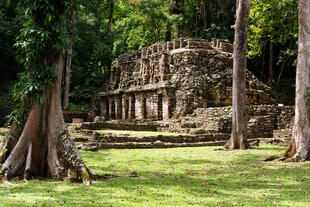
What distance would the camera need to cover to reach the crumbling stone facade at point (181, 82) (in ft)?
→ 91.5

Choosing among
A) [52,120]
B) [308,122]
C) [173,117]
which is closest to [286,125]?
[173,117]

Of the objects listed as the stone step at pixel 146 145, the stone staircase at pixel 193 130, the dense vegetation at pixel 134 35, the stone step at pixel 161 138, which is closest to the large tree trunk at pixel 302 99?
the stone step at pixel 146 145

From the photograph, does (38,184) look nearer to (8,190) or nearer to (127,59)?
(8,190)

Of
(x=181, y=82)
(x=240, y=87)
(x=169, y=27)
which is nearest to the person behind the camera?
(x=240, y=87)

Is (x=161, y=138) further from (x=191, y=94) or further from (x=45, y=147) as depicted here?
(x=45, y=147)

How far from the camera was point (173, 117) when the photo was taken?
28.5 metres

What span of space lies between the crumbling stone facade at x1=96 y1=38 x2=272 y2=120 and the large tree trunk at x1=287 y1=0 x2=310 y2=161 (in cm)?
1567

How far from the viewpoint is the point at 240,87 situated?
1641 cm

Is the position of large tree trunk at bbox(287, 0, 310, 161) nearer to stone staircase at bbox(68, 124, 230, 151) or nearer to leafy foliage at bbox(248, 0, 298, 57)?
stone staircase at bbox(68, 124, 230, 151)

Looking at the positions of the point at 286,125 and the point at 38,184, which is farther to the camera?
the point at 286,125

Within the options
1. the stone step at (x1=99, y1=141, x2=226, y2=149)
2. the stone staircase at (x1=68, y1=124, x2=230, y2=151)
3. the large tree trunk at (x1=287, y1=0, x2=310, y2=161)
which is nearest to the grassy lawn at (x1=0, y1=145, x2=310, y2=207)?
the large tree trunk at (x1=287, y1=0, x2=310, y2=161)

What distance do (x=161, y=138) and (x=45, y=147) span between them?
11.0m

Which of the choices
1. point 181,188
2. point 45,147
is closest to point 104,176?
point 45,147

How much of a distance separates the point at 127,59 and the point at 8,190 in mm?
31598
